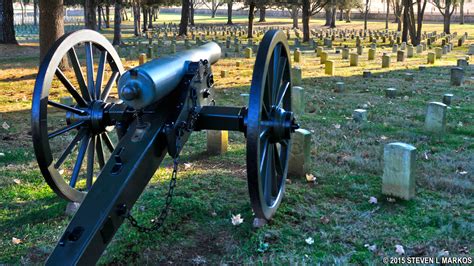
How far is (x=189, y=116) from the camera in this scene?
12.7ft

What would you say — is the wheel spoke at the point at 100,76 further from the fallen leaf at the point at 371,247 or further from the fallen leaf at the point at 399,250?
the fallen leaf at the point at 399,250

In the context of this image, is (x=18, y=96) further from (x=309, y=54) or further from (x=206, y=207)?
(x=309, y=54)

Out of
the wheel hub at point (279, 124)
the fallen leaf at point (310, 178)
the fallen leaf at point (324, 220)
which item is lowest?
the fallen leaf at point (324, 220)

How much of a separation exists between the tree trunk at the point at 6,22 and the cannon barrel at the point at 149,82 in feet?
70.5

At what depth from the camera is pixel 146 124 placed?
142 inches

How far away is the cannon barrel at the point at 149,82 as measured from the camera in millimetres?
3266

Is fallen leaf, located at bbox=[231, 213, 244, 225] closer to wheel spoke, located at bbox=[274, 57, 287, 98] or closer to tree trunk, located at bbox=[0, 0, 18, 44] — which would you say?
wheel spoke, located at bbox=[274, 57, 287, 98]

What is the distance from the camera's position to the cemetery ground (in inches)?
151

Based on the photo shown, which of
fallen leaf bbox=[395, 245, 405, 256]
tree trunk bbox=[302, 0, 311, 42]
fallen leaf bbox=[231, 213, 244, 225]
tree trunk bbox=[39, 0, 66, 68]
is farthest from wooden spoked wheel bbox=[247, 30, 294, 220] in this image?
tree trunk bbox=[302, 0, 311, 42]

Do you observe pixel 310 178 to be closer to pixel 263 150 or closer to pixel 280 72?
pixel 280 72

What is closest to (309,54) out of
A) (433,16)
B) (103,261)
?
(103,261)

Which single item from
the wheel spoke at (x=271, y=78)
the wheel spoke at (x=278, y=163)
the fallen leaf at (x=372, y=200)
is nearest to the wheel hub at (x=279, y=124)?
the wheel spoke at (x=271, y=78)

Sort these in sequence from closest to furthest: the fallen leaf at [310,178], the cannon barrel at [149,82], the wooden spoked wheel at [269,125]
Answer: the cannon barrel at [149,82]
the wooden spoked wheel at [269,125]
the fallen leaf at [310,178]

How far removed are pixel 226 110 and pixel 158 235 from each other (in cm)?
114
